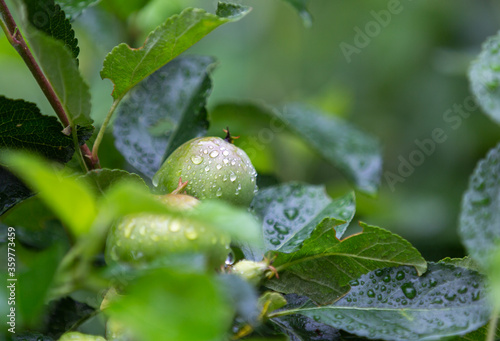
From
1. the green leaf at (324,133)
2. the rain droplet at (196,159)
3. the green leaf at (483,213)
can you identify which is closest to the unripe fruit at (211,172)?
the rain droplet at (196,159)

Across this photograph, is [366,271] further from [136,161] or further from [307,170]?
[307,170]

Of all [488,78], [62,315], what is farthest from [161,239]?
[488,78]

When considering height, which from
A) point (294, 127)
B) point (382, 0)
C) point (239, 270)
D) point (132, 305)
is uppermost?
point (132, 305)

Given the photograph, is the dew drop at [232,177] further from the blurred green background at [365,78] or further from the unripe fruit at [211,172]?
the blurred green background at [365,78]

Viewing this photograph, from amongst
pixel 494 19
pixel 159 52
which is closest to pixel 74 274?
pixel 159 52

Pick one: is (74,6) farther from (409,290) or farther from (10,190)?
(409,290)
